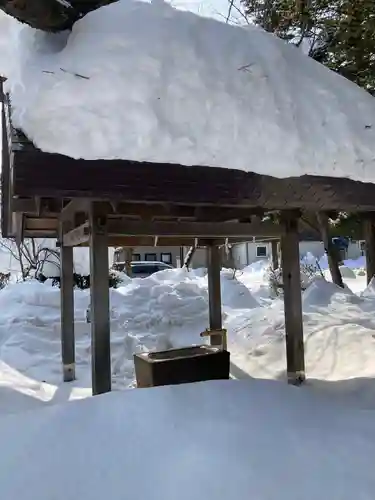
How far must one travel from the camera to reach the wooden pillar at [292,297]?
5.08 meters

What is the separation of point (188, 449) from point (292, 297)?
291 centimetres

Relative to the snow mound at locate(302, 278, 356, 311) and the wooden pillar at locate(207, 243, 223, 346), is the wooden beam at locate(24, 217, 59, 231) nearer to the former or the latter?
the wooden pillar at locate(207, 243, 223, 346)

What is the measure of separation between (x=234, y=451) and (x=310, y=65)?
3104mm

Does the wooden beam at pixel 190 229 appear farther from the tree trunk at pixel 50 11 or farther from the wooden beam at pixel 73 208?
the tree trunk at pixel 50 11

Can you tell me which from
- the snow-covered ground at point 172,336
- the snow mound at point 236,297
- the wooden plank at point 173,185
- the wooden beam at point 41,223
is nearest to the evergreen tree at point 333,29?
the wooden plank at point 173,185

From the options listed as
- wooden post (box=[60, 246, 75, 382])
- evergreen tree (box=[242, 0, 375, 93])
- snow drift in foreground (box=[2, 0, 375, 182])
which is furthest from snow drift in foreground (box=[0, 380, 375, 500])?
evergreen tree (box=[242, 0, 375, 93])

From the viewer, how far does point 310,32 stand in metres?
6.89

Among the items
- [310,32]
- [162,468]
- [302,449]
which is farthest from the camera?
[310,32]

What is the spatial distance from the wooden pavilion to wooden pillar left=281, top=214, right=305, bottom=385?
1cm

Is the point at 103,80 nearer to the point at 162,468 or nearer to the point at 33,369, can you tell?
the point at 162,468

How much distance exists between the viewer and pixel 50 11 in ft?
10.1

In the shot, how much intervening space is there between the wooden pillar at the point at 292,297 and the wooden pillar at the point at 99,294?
83.0 inches

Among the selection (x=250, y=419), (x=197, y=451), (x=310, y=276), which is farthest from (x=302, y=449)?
(x=310, y=276)

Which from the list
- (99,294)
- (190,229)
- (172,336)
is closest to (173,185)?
(99,294)
